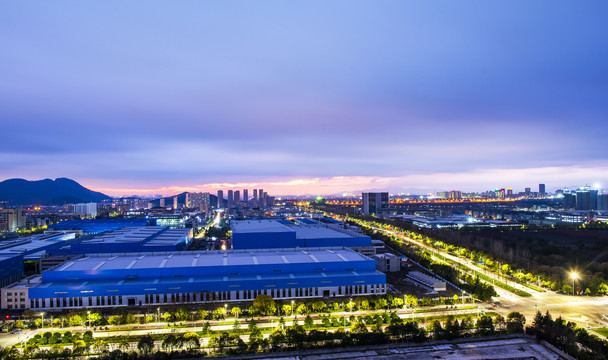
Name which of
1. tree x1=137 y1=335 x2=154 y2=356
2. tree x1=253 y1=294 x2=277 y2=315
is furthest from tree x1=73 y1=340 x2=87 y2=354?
tree x1=253 y1=294 x2=277 y2=315

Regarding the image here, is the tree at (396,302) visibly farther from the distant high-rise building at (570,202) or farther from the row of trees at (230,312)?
the distant high-rise building at (570,202)

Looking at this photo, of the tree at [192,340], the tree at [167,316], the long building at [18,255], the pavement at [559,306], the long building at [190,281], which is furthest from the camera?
the long building at [18,255]

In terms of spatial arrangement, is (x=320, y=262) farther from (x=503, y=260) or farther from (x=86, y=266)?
(x=503, y=260)

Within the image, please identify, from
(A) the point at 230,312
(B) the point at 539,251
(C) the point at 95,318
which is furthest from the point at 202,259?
(B) the point at 539,251

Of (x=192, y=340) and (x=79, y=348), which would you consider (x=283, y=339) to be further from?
(x=79, y=348)

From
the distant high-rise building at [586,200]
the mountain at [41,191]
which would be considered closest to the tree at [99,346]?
the distant high-rise building at [586,200]

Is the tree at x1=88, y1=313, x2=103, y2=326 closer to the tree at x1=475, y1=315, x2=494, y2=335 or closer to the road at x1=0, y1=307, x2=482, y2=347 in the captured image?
the road at x1=0, y1=307, x2=482, y2=347

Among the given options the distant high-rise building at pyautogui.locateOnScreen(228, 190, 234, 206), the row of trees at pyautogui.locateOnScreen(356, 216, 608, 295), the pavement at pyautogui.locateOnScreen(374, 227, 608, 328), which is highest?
the distant high-rise building at pyautogui.locateOnScreen(228, 190, 234, 206)

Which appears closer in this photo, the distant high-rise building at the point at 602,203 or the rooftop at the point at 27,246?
the rooftop at the point at 27,246
